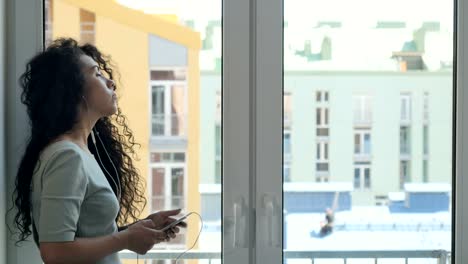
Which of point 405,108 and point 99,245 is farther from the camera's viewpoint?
point 405,108

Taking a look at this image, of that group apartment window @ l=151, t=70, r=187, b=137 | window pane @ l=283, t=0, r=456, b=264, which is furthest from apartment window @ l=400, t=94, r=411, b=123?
apartment window @ l=151, t=70, r=187, b=137

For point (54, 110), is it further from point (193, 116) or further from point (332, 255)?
point (332, 255)

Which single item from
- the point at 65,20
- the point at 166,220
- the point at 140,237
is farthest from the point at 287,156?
the point at 65,20

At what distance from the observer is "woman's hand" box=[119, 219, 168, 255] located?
1.85 meters

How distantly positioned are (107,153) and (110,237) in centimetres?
39

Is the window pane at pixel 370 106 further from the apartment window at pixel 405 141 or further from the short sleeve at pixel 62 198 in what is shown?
the short sleeve at pixel 62 198

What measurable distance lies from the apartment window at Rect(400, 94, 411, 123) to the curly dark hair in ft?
3.08

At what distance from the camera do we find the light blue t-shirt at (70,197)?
171cm

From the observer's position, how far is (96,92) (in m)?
1.93

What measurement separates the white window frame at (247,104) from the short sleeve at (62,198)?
507 mm

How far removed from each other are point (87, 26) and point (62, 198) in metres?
0.74

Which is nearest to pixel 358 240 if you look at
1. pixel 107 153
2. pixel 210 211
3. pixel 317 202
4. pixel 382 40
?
pixel 317 202

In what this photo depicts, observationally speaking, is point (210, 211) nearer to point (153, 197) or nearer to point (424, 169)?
point (153, 197)

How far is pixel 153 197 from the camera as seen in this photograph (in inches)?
89.4
